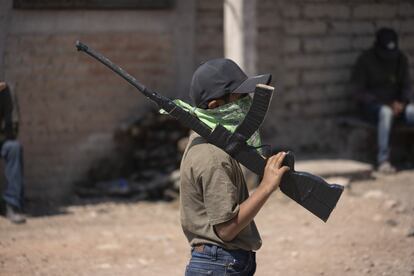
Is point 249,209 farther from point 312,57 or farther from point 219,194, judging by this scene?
point 312,57

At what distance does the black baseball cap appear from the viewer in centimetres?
283

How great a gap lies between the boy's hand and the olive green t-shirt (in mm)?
106

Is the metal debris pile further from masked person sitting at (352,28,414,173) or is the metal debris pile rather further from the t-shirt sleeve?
the t-shirt sleeve

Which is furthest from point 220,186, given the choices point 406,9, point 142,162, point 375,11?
point 406,9

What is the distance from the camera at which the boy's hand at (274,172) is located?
9.20ft

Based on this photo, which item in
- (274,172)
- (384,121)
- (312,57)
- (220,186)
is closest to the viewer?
(220,186)

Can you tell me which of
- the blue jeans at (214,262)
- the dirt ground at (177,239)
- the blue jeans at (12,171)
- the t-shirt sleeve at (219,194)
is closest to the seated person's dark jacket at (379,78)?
the dirt ground at (177,239)

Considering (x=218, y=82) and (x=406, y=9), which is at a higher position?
(x=406, y=9)

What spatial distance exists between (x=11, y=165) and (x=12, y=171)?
0.05 metres

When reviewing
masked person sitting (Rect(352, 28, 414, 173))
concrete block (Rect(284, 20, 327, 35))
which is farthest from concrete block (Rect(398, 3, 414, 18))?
concrete block (Rect(284, 20, 327, 35))

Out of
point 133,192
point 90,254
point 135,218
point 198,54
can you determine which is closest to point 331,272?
point 90,254

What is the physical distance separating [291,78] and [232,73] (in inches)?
217

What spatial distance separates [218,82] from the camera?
2.83 metres

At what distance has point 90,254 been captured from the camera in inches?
212
